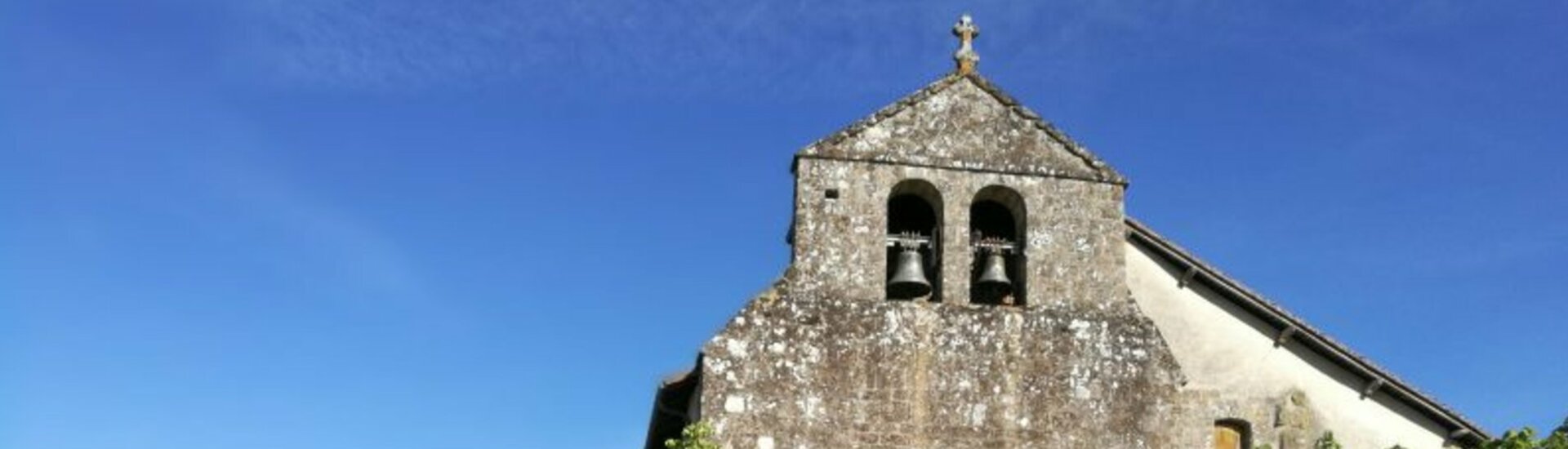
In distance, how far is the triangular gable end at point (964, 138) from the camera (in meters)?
22.4

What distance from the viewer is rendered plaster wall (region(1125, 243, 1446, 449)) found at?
23609 millimetres

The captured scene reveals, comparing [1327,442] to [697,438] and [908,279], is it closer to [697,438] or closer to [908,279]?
[908,279]

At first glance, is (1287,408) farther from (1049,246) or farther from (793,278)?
(793,278)

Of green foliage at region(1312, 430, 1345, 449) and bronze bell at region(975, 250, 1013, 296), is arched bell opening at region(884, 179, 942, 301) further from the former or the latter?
green foliage at region(1312, 430, 1345, 449)

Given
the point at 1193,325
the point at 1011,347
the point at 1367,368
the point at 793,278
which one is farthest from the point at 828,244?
the point at 1367,368

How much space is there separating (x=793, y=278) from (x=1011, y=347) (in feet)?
7.72

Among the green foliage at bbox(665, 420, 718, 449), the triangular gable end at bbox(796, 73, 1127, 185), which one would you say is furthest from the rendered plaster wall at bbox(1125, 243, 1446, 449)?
the green foliage at bbox(665, 420, 718, 449)

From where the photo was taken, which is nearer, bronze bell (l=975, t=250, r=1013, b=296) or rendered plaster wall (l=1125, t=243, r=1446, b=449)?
bronze bell (l=975, t=250, r=1013, b=296)

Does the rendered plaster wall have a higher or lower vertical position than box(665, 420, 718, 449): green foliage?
higher

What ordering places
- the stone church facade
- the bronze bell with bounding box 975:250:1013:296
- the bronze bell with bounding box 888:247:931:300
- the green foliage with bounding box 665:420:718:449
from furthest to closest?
the bronze bell with bounding box 975:250:1013:296, the bronze bell with bounding box 888:247:931:300, the stone church facade, the green foliage with bounding box 665:420:718:449

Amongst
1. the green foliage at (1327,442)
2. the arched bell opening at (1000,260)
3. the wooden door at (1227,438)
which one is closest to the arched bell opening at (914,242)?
the arched bell opening at (1000,260)

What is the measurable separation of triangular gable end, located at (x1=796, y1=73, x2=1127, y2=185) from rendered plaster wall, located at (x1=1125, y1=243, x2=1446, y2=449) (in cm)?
182

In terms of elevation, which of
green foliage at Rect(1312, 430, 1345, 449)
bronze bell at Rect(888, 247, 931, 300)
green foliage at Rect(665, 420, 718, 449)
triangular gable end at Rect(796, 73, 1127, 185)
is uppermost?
triangular gable end at Rect(796, 73, 1127, 185)

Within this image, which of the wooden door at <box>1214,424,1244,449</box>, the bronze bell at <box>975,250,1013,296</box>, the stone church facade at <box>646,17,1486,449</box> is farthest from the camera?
the wooden door at <box>1214,424,1244,449</box>
